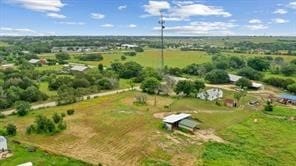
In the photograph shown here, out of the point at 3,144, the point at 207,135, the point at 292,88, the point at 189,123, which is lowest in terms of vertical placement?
the point at 207,135

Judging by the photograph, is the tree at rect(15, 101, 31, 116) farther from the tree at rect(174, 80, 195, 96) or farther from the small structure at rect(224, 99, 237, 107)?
the small structure at rect(224, 99, 237, 107)

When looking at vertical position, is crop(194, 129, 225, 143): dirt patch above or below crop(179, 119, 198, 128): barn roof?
below

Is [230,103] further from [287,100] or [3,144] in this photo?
[3,144]

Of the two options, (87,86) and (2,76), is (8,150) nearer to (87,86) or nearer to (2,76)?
(87,86)

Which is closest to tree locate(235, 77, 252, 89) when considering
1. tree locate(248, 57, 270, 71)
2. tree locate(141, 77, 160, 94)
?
tree locate(141, 77, 160, 94)

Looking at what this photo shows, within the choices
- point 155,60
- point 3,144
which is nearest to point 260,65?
point 155,60

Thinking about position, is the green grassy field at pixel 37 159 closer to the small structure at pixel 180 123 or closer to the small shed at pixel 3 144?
the small shed at pixel 3 144

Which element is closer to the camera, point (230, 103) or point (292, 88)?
point (230, 103)

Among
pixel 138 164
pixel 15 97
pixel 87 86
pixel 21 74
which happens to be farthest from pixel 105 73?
pixel 138 164
